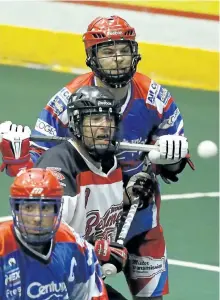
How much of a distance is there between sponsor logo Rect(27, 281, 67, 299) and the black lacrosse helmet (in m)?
→ 0.77

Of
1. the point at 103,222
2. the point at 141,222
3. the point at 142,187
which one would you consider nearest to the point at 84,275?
the point at 103,222

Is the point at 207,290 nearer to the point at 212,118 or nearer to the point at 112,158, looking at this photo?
the point at 112,158

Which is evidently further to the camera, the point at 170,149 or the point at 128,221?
the point at 128,221

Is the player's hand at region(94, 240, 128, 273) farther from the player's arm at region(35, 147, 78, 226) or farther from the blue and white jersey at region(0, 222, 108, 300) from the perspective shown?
the blue and white jersey at region(0, 222, 108, 300)

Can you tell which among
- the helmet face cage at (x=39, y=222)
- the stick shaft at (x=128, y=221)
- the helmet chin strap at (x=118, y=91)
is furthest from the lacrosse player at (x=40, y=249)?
the helmet chin strap at (x=118, y=91)

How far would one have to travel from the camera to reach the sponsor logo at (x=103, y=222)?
516cm

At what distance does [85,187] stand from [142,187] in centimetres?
54

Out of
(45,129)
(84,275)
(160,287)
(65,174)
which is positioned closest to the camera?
(84,275)

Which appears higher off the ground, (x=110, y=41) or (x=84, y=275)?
(x=110, y=41)

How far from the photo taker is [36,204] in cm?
434

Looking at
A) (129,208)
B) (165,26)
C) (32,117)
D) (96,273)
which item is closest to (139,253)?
(129,208)

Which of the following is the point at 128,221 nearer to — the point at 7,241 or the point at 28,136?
the point at 28,136

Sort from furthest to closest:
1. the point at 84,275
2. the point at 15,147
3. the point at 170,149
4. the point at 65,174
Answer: the point at 170,149 < the point at 15,147 < the point at 65,174 < the point at 84,275

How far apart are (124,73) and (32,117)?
4.02 metres
